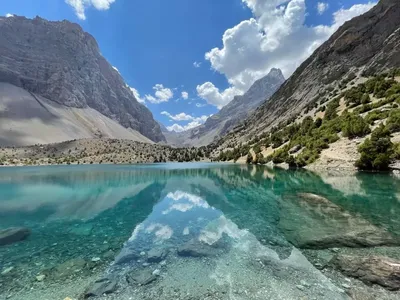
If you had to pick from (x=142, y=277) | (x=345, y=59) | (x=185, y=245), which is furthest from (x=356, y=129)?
(x=345, y=59)

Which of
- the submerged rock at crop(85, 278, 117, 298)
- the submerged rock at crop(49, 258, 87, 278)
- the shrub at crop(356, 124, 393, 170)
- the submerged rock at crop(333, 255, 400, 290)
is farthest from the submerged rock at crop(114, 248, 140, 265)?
the shrub at crop(356, 124, 393, 170)

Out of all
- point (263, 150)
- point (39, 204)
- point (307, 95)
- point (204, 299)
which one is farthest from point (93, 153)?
point (204, 299)

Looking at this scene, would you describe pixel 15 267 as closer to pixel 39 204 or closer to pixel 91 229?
pixel 91 229

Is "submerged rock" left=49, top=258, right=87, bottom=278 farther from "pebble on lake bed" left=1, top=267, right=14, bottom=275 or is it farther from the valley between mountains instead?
the valley between mountains

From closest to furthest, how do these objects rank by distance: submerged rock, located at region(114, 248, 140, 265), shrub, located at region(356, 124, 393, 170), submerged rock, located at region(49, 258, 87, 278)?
1. submerged rock, located at region(49, 258, 87, 278)
2. submerged rock, located at region(114, 248, 140, 265)
3. shrub, located at region(356, 124, 393, 170)

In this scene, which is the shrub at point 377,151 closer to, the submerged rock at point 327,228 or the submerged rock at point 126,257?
the submerged rock at point 327,228

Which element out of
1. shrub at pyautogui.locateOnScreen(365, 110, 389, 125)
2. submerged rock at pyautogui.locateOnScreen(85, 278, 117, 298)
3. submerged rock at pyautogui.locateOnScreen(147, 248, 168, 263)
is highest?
shrub at pyautogui.locateOnScreen(365, 110, 389, 125)
